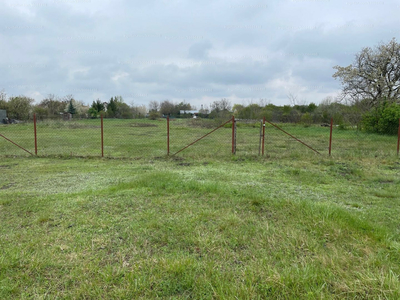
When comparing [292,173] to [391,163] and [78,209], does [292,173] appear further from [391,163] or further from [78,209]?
[78,209]

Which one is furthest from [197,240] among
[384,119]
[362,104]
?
[362,104]

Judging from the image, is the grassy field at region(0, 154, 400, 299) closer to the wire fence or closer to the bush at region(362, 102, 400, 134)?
the wire fence

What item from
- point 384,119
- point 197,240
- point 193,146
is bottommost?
point 197,240

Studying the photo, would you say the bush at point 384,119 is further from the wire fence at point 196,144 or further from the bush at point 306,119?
the bush at point 306,119

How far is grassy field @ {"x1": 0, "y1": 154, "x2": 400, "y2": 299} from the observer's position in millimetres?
2176

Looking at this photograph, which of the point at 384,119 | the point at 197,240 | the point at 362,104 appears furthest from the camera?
the point at 362,104

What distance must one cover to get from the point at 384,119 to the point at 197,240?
65.1ft

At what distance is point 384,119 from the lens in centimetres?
1789

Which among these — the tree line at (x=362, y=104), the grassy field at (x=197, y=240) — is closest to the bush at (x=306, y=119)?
the tree line at (x=362, y=104)

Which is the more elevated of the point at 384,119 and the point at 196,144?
the point at 384,119

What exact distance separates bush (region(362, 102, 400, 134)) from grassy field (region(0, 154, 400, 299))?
1464cm

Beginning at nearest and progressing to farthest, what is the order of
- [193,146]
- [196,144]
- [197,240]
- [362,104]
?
[197,240], [193,146], [196,144], [362,104]

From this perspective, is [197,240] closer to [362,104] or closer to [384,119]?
[384,119]

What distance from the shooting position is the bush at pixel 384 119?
1725 cm
